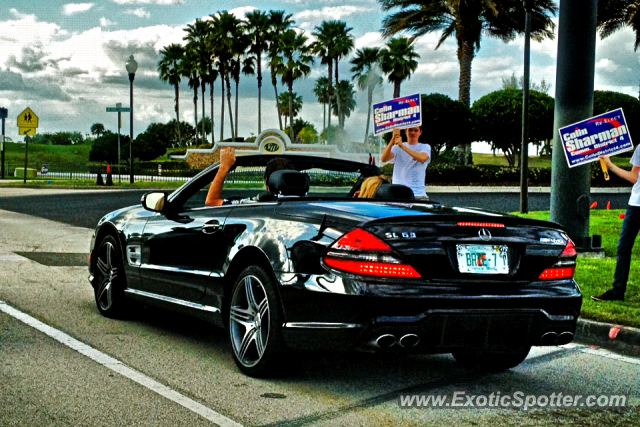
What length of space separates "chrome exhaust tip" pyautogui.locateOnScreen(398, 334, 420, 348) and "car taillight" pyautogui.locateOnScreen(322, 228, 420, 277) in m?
0.33

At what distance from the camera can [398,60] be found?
69.4 meters

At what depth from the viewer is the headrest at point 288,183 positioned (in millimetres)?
5930

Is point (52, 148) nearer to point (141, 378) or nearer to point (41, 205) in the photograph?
point (41, 205)

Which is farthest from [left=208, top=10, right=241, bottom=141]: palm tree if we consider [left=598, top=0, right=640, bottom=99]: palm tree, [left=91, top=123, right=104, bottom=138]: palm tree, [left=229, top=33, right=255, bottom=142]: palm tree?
[left=91, top=123, right=104, bottom=138]: palm tree

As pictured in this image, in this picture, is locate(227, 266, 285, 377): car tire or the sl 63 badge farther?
locate(227, 266, 285, 377): car tire

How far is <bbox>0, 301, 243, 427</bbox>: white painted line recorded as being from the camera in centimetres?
458

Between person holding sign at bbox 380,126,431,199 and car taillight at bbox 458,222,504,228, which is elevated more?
person holding sign at bbox 380,126,431,199

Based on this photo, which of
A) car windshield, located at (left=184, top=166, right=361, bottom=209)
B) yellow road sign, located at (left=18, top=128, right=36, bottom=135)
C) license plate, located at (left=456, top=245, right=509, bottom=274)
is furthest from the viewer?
yellow road sign, located at (left=18, top=128, right=36, bottom=135)

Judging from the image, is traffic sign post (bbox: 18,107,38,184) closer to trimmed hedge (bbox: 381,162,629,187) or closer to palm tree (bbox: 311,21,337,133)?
trimmed hedge (bbox: 381,162,629,187)

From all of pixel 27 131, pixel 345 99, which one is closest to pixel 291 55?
pixel 27 131

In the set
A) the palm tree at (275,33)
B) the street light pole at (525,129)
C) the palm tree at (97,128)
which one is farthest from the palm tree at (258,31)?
the palm tree at (97,128)

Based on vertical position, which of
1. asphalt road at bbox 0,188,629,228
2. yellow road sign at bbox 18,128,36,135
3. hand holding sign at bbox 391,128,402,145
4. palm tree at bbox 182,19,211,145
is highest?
palm tree at bbox 182,19,211,145

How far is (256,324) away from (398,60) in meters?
65.7

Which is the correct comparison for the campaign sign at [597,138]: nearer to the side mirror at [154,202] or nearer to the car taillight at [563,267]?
the car taillight at [563,267]
